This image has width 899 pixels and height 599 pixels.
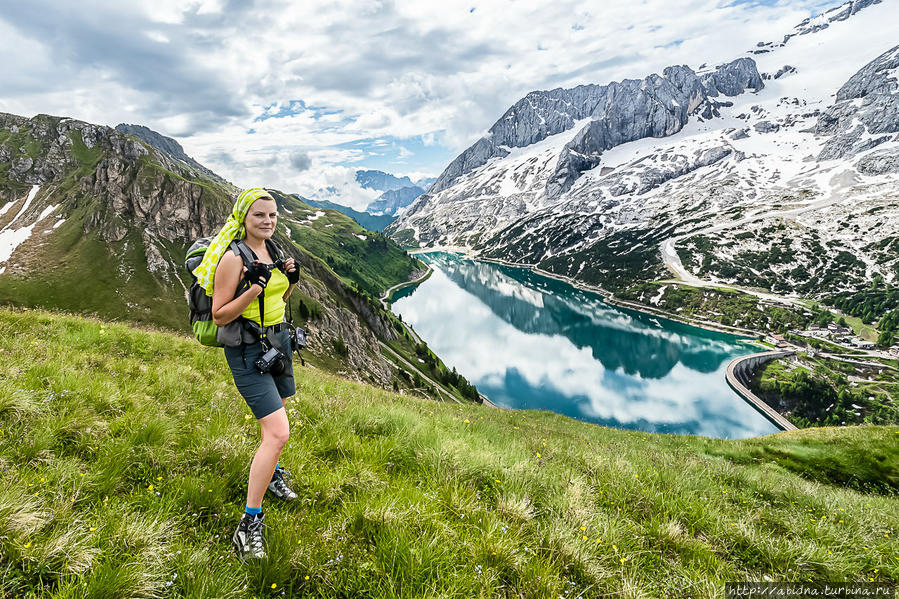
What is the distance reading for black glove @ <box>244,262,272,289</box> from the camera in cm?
397

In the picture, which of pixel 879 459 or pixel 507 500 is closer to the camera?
Result: pixel 507 500

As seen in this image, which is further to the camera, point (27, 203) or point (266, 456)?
point (27, 203)

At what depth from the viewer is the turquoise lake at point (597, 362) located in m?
97.4

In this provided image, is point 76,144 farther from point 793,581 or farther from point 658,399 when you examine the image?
point 658,399

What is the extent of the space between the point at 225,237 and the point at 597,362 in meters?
143

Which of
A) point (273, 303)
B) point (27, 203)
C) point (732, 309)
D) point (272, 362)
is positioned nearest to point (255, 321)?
point (273, 303)

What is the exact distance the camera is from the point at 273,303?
4.42 meters

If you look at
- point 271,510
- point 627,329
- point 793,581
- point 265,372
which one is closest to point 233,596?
point 271,510

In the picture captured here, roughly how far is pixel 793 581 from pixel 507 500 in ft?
10.9

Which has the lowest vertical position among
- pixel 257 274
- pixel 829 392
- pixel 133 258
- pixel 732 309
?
pixel 829 392

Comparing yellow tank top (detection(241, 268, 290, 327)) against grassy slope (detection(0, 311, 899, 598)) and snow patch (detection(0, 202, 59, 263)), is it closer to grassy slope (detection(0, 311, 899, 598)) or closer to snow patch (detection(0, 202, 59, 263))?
grassy slope (detection(0, 311, 899, 598))

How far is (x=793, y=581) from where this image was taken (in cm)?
408

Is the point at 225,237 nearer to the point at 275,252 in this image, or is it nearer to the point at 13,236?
the point at 275,252

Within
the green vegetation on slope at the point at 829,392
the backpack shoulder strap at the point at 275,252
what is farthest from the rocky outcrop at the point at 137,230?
the green vegetation on slope at the point at 829,392
